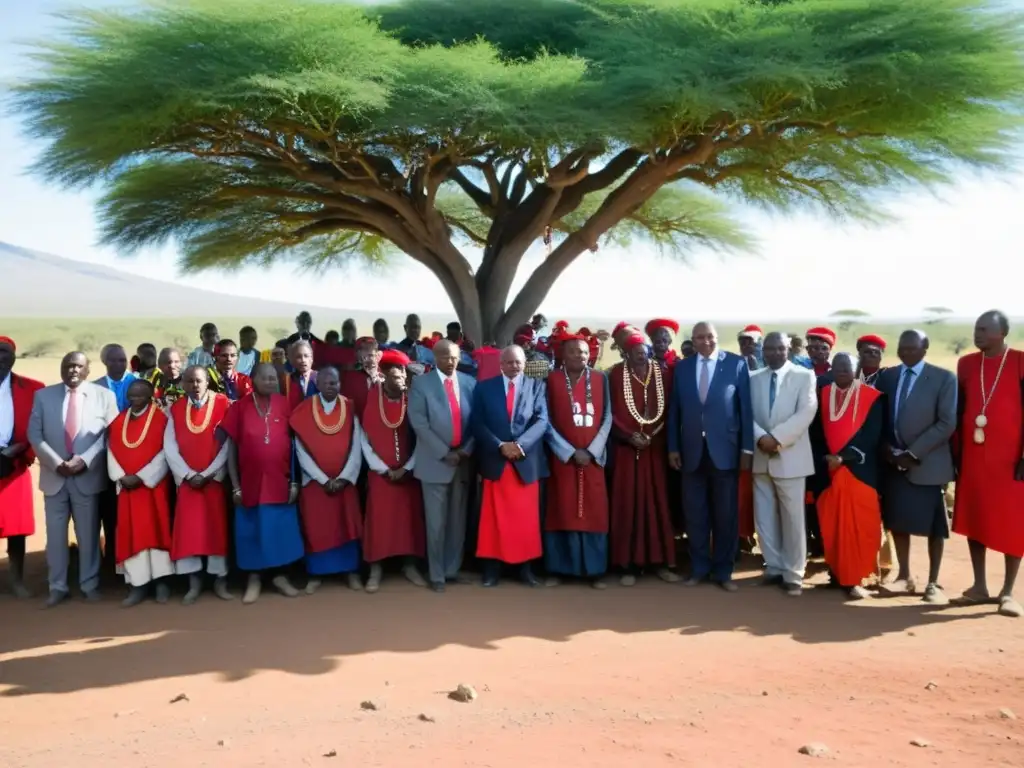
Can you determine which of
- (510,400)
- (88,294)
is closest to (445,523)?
(510,400)

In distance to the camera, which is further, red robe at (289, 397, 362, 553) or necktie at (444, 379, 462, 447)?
necktie at (444, 379, 462, 447)

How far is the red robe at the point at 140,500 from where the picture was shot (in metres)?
7.05

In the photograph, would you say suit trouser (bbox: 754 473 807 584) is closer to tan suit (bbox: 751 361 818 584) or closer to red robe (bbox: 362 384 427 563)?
tan suit (bbox: 751 361 818 584)

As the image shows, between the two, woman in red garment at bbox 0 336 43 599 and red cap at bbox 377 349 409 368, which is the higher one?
red cap at bbox 377 349 409 368

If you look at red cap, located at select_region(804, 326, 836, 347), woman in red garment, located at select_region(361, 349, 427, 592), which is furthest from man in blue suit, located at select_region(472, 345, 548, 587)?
red cap, located at select_region(804, 326, 836, 347)

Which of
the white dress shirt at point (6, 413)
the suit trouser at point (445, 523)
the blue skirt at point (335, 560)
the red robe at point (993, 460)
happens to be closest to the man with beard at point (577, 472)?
the suit trouser at point (445, 523)

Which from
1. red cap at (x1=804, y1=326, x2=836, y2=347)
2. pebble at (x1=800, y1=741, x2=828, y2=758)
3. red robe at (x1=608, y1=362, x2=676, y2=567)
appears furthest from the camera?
red cap at (x1=804, y1=326, x2=836, y2=347)

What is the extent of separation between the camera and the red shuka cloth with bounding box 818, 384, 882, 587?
23.3 feet

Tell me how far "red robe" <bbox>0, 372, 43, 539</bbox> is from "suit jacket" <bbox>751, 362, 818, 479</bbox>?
18.1 ft

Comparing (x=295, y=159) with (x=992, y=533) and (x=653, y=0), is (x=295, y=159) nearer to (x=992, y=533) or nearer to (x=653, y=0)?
(x=653, y=0)

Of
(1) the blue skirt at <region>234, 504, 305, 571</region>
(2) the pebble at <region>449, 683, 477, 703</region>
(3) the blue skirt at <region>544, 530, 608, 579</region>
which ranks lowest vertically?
(2) the pebble at <region>449, 683, 477, 703</region>

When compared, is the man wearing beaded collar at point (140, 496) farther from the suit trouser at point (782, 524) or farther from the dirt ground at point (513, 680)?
the suit trouser at point (782, 524)

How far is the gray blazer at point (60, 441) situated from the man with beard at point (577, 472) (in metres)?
3.35

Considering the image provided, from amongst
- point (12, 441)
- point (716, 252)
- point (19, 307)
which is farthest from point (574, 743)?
point (19, 307)
